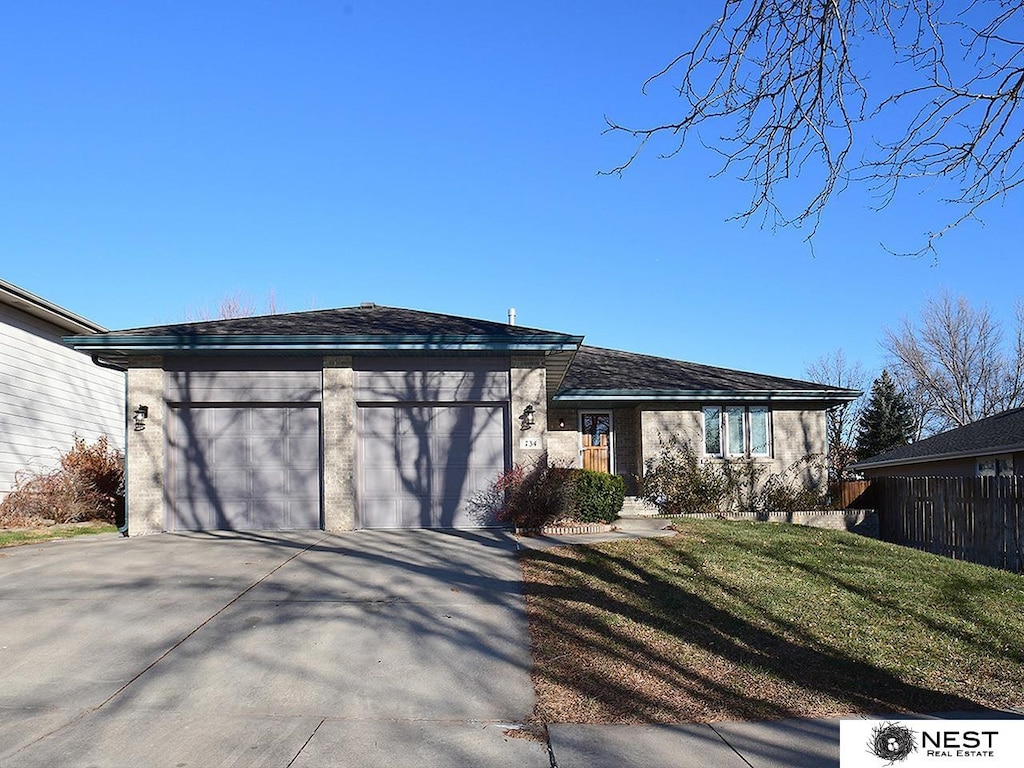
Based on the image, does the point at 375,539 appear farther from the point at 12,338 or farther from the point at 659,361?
the point at 659,361

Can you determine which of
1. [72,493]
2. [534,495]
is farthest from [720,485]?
[72,493]

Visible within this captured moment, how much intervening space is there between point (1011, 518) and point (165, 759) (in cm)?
1454

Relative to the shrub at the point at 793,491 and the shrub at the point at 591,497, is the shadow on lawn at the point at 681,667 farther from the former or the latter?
the shrub at the point at 793,491

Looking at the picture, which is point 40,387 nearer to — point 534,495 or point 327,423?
point 327,423

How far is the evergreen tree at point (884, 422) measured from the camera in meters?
34.9

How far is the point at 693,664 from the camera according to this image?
7.48 m

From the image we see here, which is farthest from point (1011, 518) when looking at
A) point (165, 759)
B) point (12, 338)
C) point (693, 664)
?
point (12, 338)

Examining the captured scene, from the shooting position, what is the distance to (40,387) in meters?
18.6

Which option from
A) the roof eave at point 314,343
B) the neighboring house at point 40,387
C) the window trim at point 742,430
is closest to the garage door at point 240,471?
the roof eave at point 314,343

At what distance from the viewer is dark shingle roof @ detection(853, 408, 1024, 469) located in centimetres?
1997

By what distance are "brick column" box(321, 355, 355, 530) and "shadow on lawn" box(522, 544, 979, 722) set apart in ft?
18.8

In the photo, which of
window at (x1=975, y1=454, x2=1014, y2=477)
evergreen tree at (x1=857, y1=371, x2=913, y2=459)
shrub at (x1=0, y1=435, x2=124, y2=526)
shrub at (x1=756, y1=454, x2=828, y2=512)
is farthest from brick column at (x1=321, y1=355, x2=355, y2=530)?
evergreen tree at (x1=857, y1=371, x2=913, y2=459)

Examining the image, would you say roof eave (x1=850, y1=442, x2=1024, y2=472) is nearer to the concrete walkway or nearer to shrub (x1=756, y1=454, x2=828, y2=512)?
shrub (x1=756, y1=454, x2=828, y2=512)

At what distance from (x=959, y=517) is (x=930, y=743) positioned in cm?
1215
